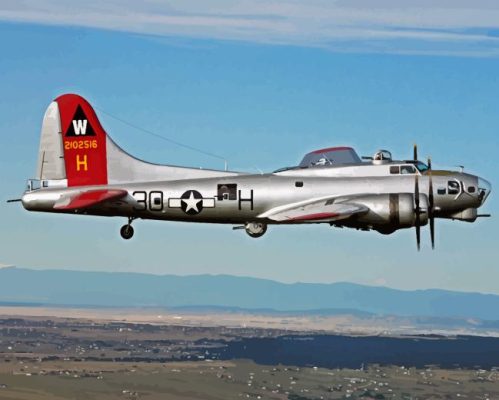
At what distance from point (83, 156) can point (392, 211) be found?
2068 cm

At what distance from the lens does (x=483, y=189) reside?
75.8m

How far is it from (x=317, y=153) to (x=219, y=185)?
811cm

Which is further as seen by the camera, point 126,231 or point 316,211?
point 126,231

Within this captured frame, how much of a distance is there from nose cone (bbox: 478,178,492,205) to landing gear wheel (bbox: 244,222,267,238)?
13.7 meters

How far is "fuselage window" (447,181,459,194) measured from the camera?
7462 cm

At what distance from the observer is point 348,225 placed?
7375 cm

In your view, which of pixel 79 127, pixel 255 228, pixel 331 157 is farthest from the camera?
pixel 331 157

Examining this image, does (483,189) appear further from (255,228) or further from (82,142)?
(82,142)

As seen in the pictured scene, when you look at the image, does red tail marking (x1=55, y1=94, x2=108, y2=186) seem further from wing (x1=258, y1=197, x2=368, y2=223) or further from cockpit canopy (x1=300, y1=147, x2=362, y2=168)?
cockpit canopy (x1=300, y1=147, x2=362, y2=168)

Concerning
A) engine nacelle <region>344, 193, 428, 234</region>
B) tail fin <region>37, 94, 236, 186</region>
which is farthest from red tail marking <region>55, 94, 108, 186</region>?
engine nacelle <region>344, 193, 428, 234</region>

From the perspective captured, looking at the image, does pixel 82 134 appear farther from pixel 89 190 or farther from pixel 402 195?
pixel 402 195

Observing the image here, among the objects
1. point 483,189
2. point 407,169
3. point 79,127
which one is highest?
point 79,127

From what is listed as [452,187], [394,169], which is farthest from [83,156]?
[452,187]

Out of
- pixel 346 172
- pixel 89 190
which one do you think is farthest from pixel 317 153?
pixel 89 190
